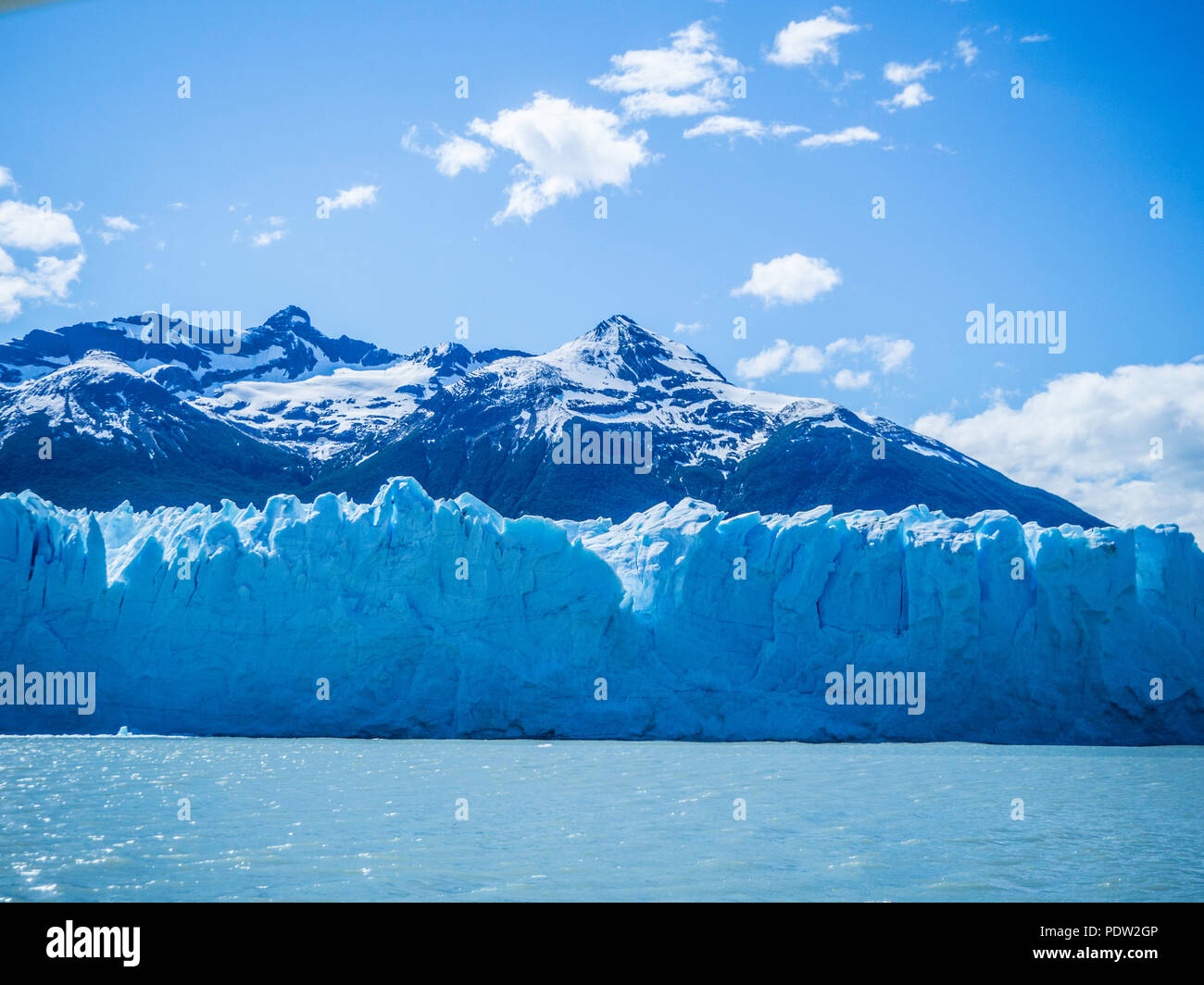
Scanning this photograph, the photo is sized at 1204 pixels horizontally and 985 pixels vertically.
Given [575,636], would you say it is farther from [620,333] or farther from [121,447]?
[620,333]

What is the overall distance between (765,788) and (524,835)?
3669mm

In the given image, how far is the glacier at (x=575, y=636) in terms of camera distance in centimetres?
1688

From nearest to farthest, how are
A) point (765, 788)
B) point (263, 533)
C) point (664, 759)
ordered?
point (765, 788) < point (664, 759) < point (263, 533)

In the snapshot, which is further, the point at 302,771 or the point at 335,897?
the point at 302,771

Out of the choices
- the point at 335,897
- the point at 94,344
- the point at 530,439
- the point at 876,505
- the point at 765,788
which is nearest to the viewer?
the point at 335,897

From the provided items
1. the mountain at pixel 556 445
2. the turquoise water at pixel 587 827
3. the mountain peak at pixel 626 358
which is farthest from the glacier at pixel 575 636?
the mountain peak at pixel 626 358

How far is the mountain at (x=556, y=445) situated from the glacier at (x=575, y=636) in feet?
106

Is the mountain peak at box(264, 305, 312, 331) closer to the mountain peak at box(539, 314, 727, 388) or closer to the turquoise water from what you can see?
the mountain peak at box(539, 314, 727, 388)

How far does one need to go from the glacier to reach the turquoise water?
2.06 meters

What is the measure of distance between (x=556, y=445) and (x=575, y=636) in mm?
49314

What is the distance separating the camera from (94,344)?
106 metres

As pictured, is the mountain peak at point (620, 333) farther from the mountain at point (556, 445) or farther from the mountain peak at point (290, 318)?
the mountain peak at point (290, 318)

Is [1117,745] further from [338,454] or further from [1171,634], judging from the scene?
[338,454]
